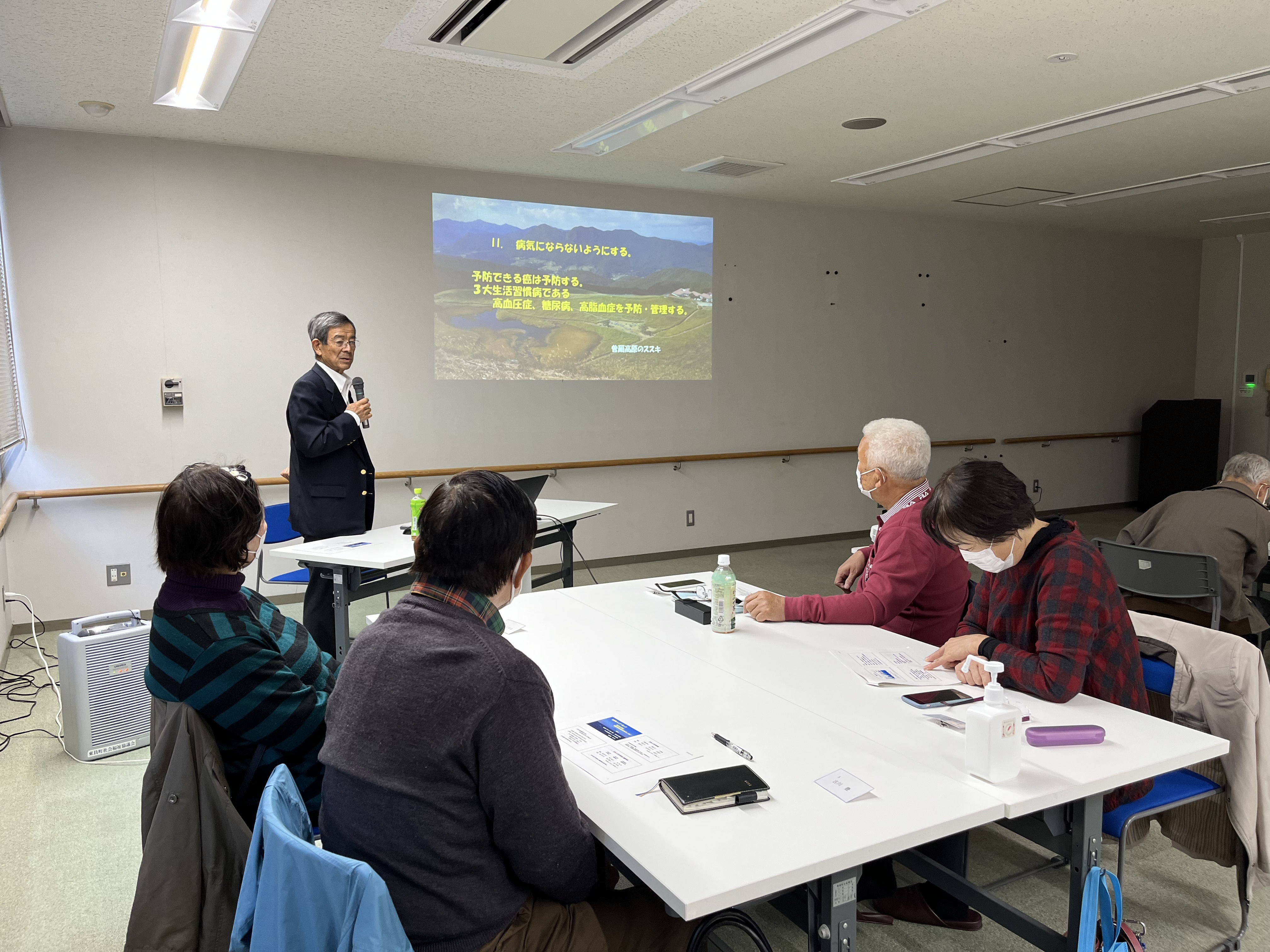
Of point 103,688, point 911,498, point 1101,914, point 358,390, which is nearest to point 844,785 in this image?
point 1101,914

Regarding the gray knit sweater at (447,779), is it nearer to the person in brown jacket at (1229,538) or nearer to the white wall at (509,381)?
the person in brown jacket at (1229,538)

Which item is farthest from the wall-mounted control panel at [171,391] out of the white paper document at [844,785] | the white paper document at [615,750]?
the white paper document at [844,785]

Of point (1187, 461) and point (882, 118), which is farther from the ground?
point (882, 118)

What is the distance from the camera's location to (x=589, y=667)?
2.16m

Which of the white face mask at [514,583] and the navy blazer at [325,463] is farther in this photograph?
the navy blazer at [325,463]

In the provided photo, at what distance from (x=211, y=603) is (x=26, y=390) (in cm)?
386

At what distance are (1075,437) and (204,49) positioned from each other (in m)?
7.65

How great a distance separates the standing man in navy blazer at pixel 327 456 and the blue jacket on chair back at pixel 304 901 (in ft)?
8.68

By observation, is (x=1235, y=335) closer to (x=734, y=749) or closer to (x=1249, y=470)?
(x=1249, y=470)

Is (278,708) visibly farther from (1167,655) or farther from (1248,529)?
(1248,529)

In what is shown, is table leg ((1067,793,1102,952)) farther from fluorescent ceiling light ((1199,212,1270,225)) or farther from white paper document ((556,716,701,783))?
fluorescent ceiling light ((1199,212,1270,225))

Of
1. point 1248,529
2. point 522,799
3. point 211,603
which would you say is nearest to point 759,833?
point 522,799

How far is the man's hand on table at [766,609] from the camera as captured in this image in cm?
252

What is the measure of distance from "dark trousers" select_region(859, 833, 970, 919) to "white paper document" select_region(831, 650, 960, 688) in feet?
1.38
